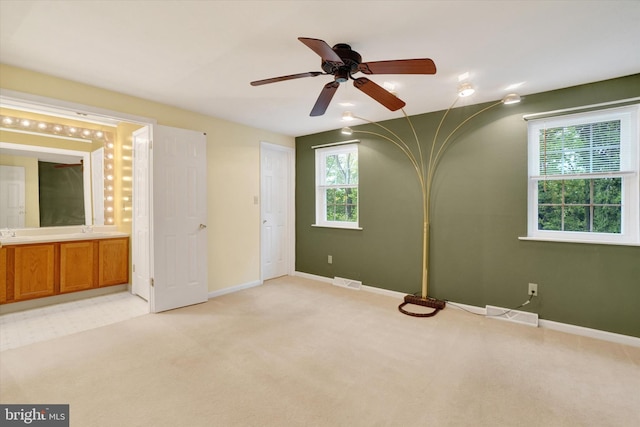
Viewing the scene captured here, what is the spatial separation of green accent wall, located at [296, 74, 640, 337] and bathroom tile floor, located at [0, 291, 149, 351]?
2770mm

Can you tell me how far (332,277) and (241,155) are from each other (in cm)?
233

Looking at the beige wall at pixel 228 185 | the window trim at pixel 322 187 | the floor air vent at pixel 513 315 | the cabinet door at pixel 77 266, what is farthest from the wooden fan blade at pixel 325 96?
the cabinet door at pixel 77 266

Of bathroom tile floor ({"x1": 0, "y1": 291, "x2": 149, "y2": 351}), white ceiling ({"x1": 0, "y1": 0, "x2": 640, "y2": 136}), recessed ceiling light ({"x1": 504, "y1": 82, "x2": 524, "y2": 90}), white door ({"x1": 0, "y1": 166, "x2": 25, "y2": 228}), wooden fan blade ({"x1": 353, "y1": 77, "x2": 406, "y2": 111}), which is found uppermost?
recessed ceiling light ({"x1": 504, "y1": 82, "x2": 524, "y2": 90})

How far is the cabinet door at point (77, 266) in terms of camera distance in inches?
145

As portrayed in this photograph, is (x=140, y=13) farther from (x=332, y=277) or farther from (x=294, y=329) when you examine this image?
(x=332, y=277)

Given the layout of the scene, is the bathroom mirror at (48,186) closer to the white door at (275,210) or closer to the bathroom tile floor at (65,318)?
the bathroom tile floor at (65,318)

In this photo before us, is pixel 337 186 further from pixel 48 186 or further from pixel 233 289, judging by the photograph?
pixel 48 186

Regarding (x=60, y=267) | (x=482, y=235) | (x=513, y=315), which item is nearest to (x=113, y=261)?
(x=60, y=267)

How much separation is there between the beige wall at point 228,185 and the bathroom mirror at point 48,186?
1.67m

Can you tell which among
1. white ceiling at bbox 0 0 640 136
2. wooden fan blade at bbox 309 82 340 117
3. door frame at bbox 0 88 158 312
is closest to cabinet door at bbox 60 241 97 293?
door frame at bbox 0 88 158 312

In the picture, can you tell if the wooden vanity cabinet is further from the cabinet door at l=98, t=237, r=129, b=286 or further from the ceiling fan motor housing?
the ceiling fan motor housing

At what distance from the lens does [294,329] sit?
2.90 meters

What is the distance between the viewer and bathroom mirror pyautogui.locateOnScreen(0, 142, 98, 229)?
3.66 m

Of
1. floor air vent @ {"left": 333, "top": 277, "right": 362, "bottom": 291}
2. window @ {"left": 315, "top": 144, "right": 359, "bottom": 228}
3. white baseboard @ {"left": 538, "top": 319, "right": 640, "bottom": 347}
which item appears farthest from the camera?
window @ {"left": 315, "top": 144, "right": 359, "bottom": 228}
